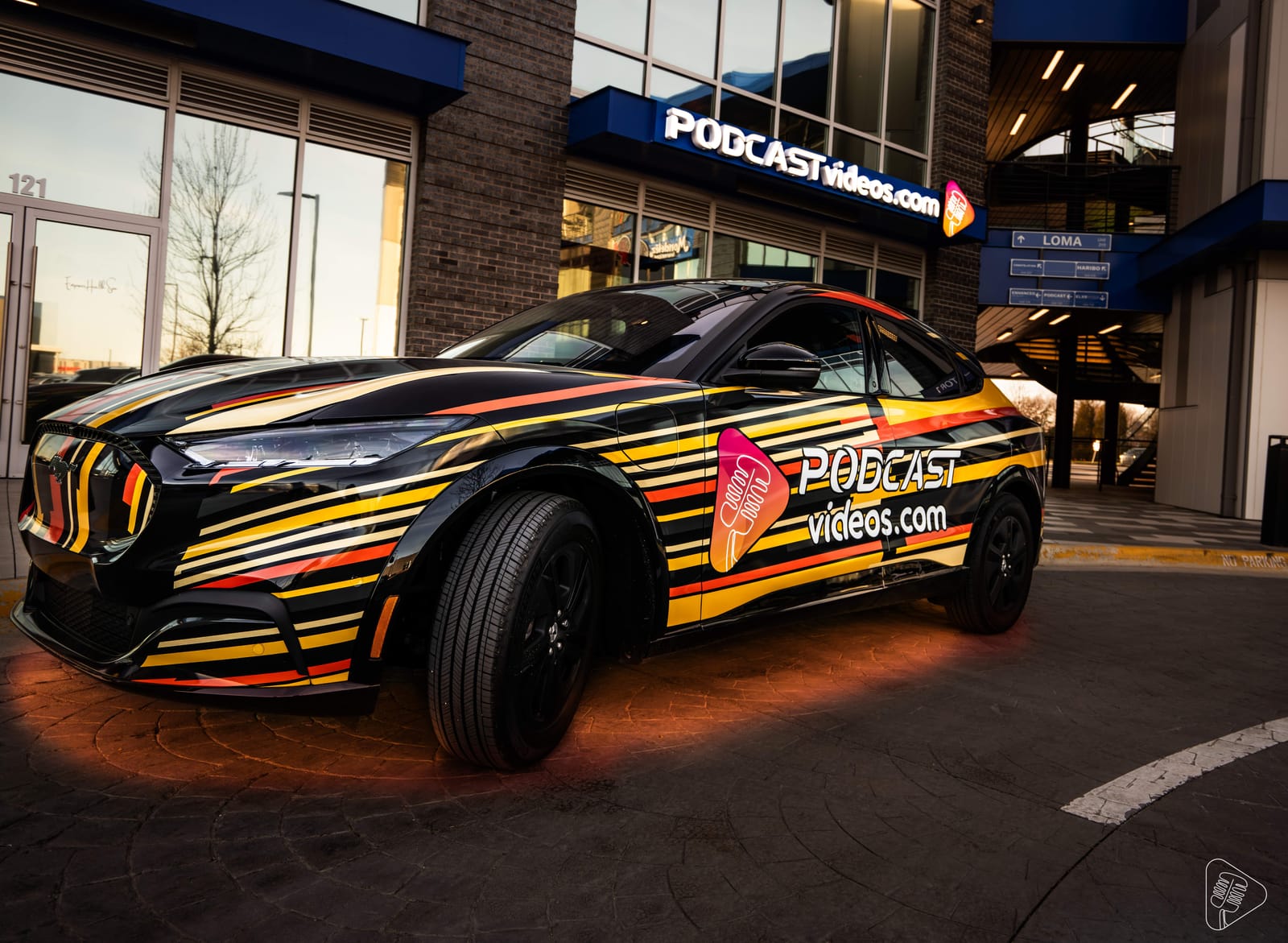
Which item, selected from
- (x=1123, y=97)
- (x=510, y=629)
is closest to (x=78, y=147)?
(x=510, y=629)

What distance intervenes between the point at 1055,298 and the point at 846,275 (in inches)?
210

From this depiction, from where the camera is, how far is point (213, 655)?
2.34 meters

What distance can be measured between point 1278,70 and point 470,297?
41.7ft

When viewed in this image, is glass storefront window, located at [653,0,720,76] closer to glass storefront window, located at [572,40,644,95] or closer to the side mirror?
glass storefront window, located at [572,40,644,95]

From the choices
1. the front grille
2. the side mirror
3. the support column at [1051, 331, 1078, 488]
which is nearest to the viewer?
the front grille

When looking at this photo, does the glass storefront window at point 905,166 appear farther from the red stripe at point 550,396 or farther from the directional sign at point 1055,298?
the red stripe at point 550,396

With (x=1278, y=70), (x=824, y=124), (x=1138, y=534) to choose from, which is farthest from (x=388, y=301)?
(x=1278, y=70)

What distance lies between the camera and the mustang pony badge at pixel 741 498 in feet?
10.7

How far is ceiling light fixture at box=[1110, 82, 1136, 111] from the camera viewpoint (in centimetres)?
2014

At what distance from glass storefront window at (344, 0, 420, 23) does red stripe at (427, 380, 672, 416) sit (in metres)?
8.49

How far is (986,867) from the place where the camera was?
2.38m

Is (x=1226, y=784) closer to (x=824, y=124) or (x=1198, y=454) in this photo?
(x=824, y=124)

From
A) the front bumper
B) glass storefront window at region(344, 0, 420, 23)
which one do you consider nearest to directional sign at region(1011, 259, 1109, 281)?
glass storefront window at region(344, 0, 420, 23)

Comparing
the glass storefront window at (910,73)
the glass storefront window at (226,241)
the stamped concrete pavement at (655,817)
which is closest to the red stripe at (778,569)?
the stamped concrete pavement at (655,817)
